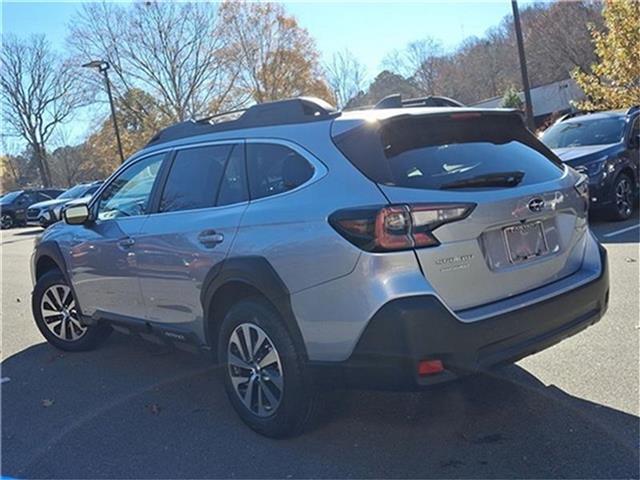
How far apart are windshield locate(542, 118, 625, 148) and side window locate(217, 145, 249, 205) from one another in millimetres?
7777

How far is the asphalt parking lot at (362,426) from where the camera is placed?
307cm

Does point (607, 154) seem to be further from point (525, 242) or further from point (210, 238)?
point (210, 238)

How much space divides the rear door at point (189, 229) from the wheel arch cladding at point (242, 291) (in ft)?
0.30

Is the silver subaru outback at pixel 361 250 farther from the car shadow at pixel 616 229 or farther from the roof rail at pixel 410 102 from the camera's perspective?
the car shadow at pixel 616 229

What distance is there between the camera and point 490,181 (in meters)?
3.12

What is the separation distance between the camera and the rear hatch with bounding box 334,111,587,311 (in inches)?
113

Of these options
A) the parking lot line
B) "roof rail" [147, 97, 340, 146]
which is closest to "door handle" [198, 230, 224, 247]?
"roof rail" [147, 97, 340, 146]

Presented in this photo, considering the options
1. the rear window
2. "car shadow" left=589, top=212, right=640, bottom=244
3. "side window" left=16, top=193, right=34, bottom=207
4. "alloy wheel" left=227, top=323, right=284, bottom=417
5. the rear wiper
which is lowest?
"car shadow" left=589, top=212, right=640, bottom=244

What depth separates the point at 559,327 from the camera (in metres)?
3.20

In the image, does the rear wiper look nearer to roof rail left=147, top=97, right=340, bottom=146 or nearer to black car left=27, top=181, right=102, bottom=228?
roof rail left=147, top=97, right=340, bottom=146

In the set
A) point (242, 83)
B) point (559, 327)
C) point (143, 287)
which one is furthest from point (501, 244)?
point (242, 83)

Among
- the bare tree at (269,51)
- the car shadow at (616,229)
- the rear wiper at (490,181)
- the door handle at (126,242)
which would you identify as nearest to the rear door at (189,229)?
the door handle at (126,242)

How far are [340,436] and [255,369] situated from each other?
1.99ft

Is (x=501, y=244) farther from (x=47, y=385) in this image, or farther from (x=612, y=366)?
(x=47, y=385)
